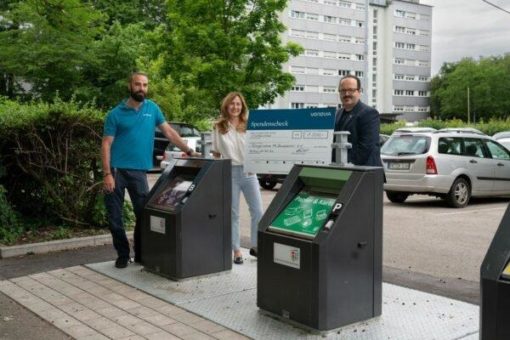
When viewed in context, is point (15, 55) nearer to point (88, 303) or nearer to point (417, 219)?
point (417, 219)

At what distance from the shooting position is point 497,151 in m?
13.1

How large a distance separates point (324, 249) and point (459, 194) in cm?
880

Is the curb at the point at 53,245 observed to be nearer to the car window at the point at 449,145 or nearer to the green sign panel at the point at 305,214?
the green sign panel at the point at 305,214

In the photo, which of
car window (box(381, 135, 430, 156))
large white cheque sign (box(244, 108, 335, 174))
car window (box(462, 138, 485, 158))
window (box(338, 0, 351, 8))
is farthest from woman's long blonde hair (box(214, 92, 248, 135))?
window (box(338, 0, 351, 8))

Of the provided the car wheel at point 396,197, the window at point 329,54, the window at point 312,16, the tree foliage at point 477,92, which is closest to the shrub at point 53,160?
the car wheel at point 396,197

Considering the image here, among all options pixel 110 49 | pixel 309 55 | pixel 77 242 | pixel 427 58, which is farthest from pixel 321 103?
pixel 77 242

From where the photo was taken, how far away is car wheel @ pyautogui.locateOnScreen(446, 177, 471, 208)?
11992mm

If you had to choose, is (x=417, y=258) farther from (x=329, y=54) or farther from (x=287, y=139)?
(x=329, y=54)

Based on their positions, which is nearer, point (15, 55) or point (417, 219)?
point (417, 219)

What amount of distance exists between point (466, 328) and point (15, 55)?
1997 centimetres

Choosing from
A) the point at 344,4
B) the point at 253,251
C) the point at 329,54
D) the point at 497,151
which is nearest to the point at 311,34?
the point at 329,54

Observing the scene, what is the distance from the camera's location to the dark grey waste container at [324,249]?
4184 mm

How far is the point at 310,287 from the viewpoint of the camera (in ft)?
13.7

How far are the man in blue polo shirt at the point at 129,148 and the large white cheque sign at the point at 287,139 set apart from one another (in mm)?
971
